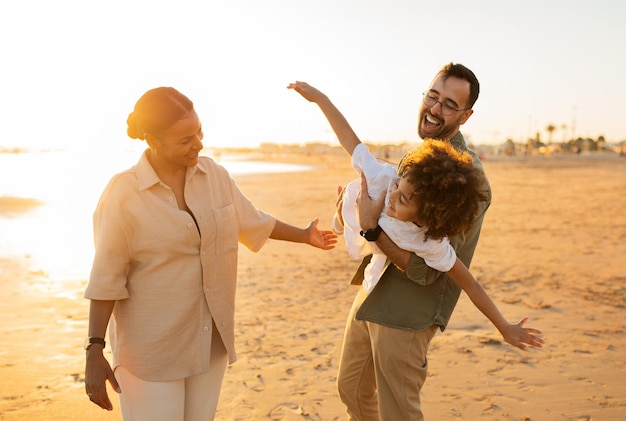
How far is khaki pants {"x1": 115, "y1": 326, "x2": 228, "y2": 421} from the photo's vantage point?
8.30 feet

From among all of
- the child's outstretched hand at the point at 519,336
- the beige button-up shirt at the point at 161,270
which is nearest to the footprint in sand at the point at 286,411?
the beige button-up shirt at the point at 161,270

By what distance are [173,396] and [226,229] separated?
830mm

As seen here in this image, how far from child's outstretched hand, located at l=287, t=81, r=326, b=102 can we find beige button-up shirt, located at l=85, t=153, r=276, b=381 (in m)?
0.72

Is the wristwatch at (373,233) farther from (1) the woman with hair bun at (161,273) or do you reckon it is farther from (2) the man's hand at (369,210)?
(1) the woman with hair bun at (161,273)

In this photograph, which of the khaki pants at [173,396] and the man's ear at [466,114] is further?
the man's ear at [466,114]

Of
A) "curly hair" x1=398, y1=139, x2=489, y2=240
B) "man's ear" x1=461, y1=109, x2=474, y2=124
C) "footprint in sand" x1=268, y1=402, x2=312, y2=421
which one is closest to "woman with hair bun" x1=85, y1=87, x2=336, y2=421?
"curly hair" x1=398, y1=139, x2=489, y2=240

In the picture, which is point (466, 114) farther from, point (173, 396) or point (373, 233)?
point (173, 396)

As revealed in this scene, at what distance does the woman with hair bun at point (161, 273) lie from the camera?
2455mm

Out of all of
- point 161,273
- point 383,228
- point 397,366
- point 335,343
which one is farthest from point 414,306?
point 335,343

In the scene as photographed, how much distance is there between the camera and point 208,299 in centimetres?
263

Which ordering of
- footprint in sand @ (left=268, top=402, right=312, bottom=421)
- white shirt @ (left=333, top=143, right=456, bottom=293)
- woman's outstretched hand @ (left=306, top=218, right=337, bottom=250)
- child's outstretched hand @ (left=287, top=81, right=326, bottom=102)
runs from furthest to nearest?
1. footprint in sand @ (left=268, top=402, right=312, bottom=421)
2. woman's outstretched hand @ (left=306, top=218, right=337, bottom=250)
3. child's outstretched hand @ (left=287, top=81, right=326, bottom=102)
4. white shirt @ (left=333, top=143, right=456, bottom=293)

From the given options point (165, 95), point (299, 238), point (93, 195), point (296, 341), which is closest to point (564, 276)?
point (296, 341)

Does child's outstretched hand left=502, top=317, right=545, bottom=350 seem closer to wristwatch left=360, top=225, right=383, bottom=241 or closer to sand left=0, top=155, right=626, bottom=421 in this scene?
wristwatch left=360, top=225, right=383, bottom=241

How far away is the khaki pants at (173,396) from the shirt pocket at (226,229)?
1.38 ft
